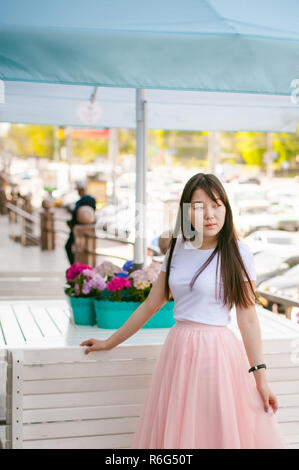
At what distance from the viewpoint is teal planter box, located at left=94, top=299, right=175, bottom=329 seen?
3547mm

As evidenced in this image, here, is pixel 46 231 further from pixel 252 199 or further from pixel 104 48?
pixel 252 199

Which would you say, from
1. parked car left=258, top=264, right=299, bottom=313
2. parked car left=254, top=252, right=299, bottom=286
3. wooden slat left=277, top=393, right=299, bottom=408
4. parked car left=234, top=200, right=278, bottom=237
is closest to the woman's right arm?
wooden slat left=277, top=393, right=299, bottom=408

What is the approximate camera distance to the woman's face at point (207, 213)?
2.78m

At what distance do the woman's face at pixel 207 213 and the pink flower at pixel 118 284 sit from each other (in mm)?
898

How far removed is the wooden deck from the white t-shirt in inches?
22.8

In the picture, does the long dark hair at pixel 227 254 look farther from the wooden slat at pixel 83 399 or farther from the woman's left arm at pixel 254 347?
the wooden slat at pixel 83 399

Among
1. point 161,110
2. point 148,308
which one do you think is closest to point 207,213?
point 148,308

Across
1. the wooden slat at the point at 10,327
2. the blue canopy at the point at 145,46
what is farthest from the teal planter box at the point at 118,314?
the blue canopy at the point at 145,46

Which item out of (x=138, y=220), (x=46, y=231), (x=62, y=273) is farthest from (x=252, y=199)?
(x=138, y=220)

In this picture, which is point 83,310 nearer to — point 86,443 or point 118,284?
point 118,284

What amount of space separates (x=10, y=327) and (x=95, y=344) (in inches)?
29.1

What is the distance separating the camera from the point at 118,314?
3574mm

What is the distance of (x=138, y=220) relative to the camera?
4.87m
